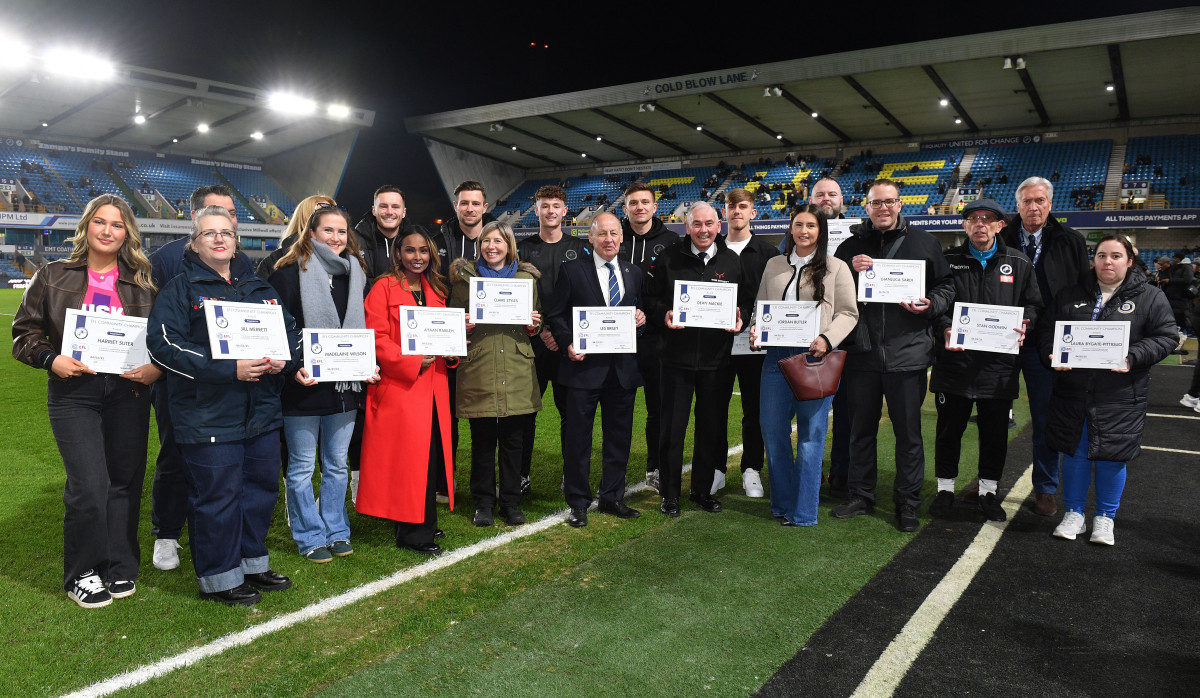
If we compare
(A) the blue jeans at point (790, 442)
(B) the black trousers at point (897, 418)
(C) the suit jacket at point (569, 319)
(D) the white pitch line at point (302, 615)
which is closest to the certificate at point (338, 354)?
(D) the white pitch line at point (302, 615)

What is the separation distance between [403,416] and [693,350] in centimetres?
178

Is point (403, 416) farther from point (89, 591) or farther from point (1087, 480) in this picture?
point (1087, 480)

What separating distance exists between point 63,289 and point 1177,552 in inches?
229

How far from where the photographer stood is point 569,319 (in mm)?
4223

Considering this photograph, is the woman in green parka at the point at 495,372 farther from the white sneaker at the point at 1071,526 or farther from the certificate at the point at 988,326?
the white sneaker at the point at 1071,526

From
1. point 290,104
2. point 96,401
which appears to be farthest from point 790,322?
point 290,104

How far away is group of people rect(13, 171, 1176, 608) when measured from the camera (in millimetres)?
3035

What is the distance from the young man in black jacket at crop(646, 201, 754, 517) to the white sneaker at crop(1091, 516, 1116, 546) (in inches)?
85.2

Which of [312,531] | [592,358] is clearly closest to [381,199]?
[592,358]

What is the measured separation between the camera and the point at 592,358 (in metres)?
4.20

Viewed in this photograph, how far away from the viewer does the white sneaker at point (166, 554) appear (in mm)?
3521

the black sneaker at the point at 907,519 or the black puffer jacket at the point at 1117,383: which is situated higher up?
the black puffer jacket at the point at 1117,383

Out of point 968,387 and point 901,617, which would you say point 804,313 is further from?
point 901,617

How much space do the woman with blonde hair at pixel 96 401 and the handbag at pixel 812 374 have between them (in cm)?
329
